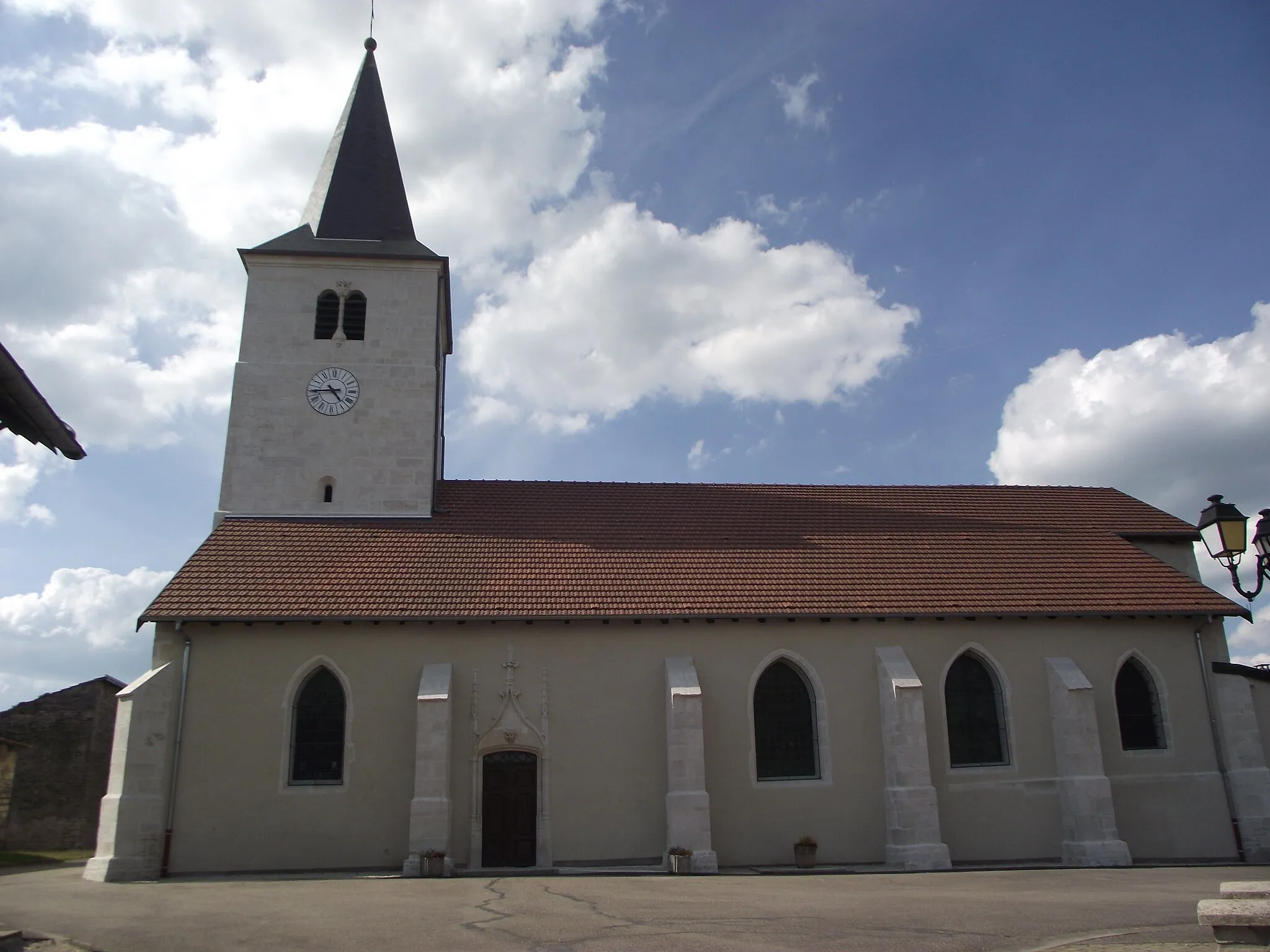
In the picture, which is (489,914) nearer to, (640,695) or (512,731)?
(512,731)

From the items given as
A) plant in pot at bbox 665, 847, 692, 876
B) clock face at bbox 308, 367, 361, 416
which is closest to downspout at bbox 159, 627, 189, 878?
clock face at bbox 308, 367, 361, 416

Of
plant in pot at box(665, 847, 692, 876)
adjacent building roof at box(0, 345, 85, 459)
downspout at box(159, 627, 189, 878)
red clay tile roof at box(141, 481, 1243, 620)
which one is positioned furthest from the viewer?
red clay tile roof at box(141, 481, 1243, 620)

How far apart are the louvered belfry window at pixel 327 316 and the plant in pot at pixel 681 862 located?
15006mm

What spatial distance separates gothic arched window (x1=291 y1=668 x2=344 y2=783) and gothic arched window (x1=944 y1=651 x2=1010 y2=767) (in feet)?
40.8

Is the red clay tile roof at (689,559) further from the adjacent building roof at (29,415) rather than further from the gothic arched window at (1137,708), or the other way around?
the adjacent building roof at (29,415)

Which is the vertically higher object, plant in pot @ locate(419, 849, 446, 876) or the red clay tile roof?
the red clay tile roof

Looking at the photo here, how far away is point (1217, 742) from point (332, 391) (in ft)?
70.9

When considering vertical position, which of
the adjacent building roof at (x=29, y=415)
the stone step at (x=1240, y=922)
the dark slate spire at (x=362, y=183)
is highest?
the dark slate spire at (x=362, y=183)

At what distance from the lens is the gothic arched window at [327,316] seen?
24.4 m

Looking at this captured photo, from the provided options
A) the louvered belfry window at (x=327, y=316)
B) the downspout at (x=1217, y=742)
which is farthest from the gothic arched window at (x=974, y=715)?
the louvered belfry window at (x=327, y=316)

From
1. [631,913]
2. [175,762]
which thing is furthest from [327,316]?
[631,913]

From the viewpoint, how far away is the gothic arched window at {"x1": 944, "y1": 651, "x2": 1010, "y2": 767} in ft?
66.3

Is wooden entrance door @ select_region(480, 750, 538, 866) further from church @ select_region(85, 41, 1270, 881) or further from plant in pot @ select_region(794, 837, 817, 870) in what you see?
plant in pot @ select_region(794, 837, 817, 870)

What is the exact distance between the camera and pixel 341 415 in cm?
2361
